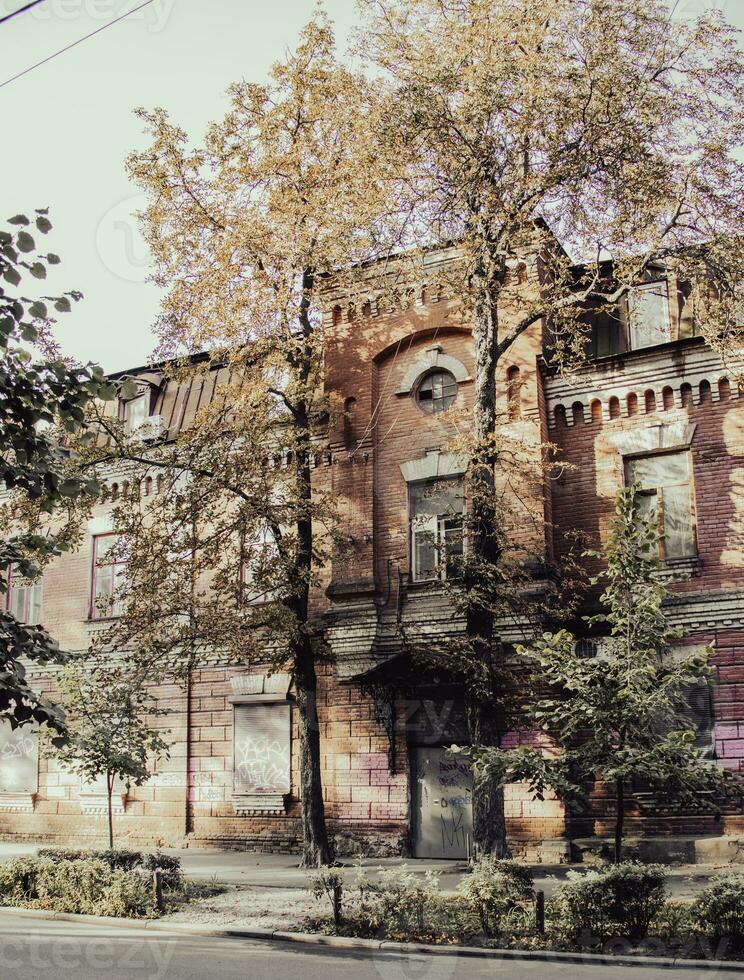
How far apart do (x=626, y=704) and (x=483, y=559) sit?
Result: 12.7 feet

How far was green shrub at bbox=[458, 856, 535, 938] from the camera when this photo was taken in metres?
11.4

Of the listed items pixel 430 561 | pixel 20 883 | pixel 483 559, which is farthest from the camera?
pixel 430 561

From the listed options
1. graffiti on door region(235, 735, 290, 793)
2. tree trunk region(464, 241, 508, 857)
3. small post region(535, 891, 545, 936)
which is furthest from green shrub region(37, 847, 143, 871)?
small post region(535, 891, 545, 936)

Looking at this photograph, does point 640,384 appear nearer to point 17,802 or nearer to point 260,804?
point 260,804

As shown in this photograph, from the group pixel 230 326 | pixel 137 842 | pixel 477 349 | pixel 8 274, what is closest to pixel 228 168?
pixel 230 326

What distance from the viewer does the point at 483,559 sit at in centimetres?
1469

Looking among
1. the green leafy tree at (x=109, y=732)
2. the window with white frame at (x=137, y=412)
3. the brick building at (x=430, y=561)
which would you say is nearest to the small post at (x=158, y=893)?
the green leafy tree at (x=109, y=732)

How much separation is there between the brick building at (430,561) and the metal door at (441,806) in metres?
0.03

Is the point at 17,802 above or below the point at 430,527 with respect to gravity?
below

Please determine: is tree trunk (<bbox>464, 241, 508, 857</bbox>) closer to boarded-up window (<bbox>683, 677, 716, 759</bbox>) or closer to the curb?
the curb

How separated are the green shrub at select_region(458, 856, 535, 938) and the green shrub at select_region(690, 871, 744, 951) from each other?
195 centimetres

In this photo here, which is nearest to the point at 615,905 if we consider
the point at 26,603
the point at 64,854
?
the point at 64,854

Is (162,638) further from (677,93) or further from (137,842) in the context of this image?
(677,93)

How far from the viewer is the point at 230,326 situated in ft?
58.5
